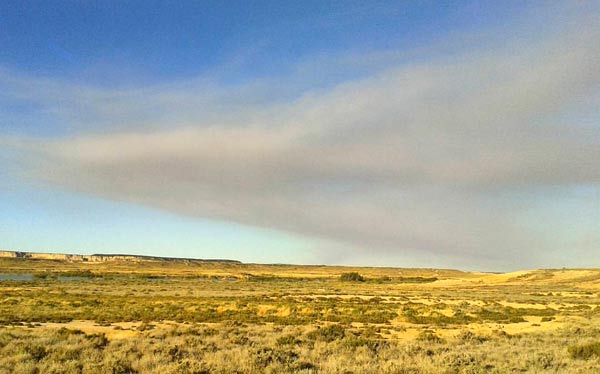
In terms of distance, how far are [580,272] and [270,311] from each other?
87199 mm

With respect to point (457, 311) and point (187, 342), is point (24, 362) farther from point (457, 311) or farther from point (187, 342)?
point (457, 311)

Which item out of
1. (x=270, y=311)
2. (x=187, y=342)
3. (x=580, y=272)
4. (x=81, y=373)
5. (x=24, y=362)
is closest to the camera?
(x=81, y=373)

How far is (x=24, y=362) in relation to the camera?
12.6 meters

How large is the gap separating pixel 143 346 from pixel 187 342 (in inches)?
78.0

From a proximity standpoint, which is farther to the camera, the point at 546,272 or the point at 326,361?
the point at 546,272

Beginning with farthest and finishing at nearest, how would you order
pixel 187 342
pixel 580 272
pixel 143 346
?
pixel 580 272 < pixel 187 342 < pixel 143 346

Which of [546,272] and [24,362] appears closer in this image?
[24,362]

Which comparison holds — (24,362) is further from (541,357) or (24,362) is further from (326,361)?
(541,357)

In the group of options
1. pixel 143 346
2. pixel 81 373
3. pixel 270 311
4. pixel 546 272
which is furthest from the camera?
pixel 546 272

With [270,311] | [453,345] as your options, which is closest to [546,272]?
[270,311]

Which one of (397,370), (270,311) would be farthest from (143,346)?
(270,311)

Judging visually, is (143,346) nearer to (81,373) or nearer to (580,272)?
(81,373)

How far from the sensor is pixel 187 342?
17.4 meters

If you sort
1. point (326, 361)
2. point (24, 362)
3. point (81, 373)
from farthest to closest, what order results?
point (326, 361), point (24, 362), point (81, 373)
